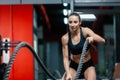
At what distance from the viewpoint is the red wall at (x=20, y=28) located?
12430mm

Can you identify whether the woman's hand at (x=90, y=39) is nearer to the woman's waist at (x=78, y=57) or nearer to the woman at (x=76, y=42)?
the woman at (x=76, y=42)

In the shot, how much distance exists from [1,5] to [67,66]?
25.3ft

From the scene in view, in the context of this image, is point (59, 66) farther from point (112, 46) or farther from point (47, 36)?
point (112, 46)

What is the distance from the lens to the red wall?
12430mm

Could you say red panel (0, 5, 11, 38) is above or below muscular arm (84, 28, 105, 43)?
below

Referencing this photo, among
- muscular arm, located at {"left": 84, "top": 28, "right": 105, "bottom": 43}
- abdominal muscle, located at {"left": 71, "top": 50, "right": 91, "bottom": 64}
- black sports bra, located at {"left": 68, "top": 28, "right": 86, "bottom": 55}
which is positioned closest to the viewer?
muscular arm, located at {"left": 84, "top": 28, "right": 105, "bottom": 43}

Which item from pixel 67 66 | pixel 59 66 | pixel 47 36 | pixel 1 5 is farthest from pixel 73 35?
pixel 47 36

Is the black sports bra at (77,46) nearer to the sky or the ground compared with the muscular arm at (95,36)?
nearer to the ground

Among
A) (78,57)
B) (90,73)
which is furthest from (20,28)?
(90,73)

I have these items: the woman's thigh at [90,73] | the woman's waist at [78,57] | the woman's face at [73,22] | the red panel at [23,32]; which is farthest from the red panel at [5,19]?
the woman's face at [73,22]

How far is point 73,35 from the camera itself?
17.0ft

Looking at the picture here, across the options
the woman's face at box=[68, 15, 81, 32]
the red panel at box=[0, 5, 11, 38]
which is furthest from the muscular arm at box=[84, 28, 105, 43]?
the red panel at box=[0, 5, 11, 38]

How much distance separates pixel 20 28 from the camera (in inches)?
491

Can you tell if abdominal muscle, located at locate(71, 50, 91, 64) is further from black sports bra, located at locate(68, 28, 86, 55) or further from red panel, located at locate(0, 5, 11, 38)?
red panel, located at locate(0, 5, 11, 38)
